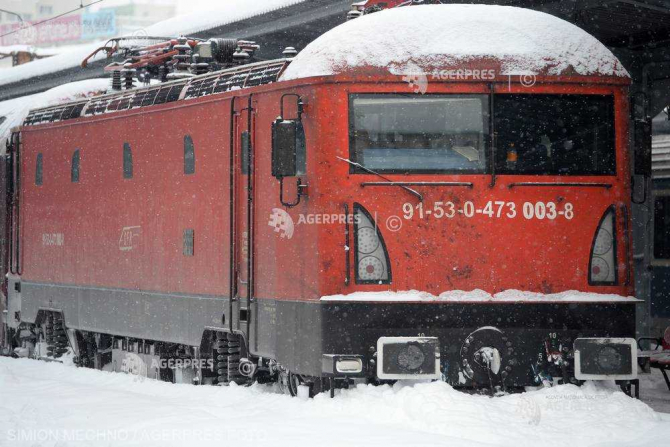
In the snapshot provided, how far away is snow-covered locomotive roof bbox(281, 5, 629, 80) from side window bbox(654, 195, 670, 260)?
1159 centimetres

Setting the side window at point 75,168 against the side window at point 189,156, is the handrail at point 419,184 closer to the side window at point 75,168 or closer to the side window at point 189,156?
the side window at point 189,156

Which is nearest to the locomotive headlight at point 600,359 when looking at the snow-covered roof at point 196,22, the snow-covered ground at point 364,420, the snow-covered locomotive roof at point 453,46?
the snow-covered ground at point 364,420

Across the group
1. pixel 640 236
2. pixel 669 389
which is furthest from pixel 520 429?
pixel 640 236

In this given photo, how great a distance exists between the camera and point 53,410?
10133mm

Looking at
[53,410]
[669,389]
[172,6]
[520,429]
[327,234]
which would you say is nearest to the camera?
[520,429]

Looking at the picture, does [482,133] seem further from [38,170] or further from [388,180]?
[38,170]

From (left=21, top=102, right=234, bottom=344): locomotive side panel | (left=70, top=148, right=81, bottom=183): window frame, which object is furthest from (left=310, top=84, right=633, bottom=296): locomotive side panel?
(left=70, top=148, right=81, bottom=183): window frame

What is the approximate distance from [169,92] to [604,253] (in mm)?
5213

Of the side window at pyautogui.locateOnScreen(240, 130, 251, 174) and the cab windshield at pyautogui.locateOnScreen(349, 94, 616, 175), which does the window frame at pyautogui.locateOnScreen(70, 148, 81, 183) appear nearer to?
the side window at pyautogui.locateOnScreen(240, 130, 251, 174)

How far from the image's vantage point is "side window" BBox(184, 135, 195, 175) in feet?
38.6

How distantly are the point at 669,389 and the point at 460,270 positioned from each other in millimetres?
5003

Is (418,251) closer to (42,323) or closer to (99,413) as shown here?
(99,413)

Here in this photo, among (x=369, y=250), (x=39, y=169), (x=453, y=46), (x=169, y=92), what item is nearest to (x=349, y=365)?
(x=369, y=250)

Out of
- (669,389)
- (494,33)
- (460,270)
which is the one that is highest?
(494,33)
